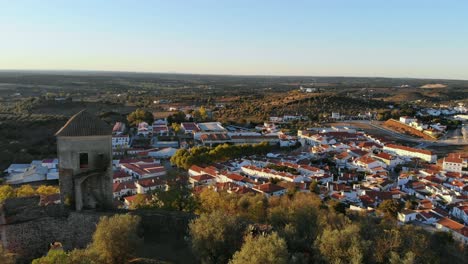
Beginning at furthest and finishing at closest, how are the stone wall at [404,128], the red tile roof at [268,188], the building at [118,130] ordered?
the stone wall at [404,128] → the building at [118,130] → the red tile roof at [268,188]

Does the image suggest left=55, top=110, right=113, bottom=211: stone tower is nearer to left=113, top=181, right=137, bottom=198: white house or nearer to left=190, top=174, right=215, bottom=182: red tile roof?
left=113, top=181, right=137, bottom=198: white house

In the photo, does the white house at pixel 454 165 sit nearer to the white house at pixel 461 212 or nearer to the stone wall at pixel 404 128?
the white house at pixel 461 212

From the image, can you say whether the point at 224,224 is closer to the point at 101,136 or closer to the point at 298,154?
the point at 101,136

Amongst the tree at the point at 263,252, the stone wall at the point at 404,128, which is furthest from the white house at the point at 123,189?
the stone wall at the point at 404,128

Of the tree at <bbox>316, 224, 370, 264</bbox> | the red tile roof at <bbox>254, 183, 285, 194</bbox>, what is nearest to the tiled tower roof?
the tree at <bbox>316, 224, 370, 264</bbox>

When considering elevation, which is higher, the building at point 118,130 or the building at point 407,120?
the building at point 407,120

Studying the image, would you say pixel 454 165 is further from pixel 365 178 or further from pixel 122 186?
pixel 122 186
